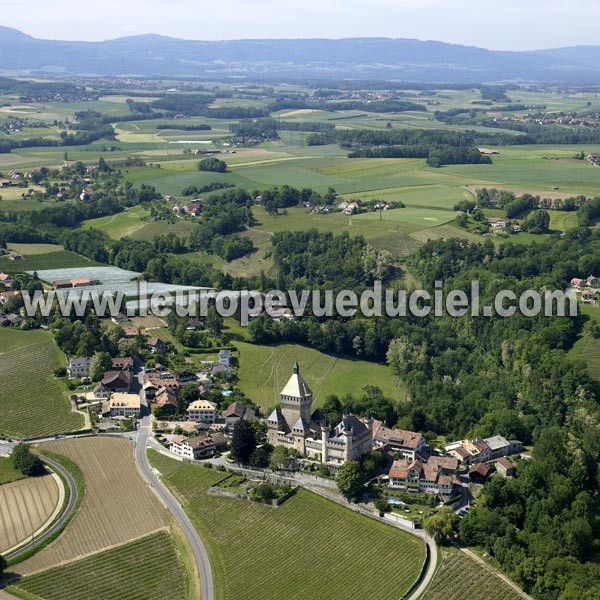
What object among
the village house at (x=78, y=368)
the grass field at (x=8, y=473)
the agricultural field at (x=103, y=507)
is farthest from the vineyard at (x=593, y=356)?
the grass field at (x=8, y=473)

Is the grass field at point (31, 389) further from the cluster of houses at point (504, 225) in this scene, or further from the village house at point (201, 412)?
the cluster of houses at point (504, 225)

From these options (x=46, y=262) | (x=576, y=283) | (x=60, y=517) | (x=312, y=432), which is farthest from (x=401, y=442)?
(x=46, y=262)

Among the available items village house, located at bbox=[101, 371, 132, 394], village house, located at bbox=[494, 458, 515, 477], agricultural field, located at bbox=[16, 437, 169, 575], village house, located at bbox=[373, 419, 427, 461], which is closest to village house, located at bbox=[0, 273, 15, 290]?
village house, located at bbox=[101, 371, 132, 394]

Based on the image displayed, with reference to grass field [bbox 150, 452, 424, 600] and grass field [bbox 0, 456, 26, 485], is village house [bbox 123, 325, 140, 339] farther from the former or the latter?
grass field [bbox 150, 452, 424, 600]

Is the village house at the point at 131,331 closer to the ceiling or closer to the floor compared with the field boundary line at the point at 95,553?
closer to the ceiling

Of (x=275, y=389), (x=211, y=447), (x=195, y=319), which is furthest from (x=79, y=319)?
(x=211, y=447)

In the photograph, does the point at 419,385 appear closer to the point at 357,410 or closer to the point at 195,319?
the point at 357,410
